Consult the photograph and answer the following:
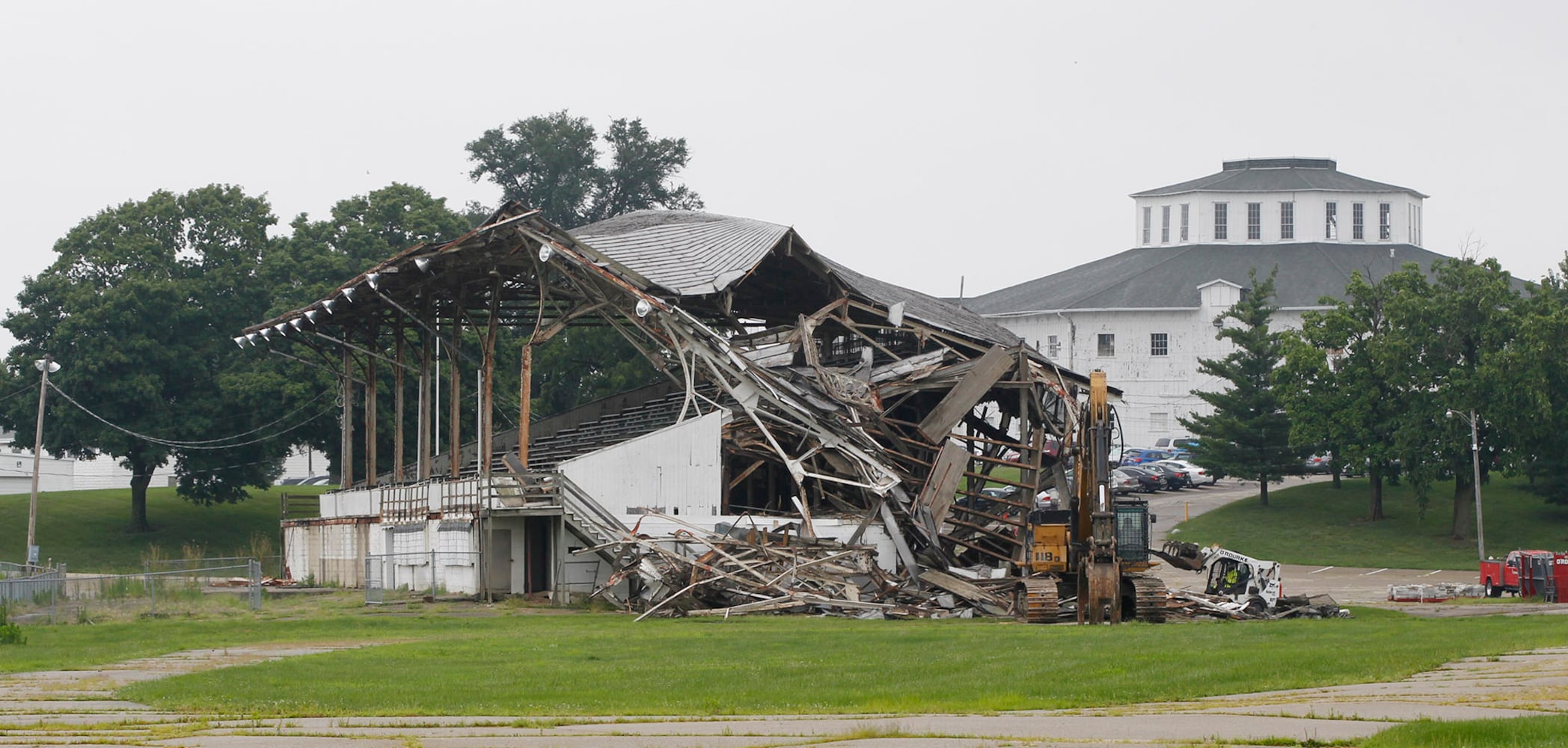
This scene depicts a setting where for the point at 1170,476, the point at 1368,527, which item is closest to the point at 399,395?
the point at 1368,527

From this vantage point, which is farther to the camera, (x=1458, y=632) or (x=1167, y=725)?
(x=1458, y=632)

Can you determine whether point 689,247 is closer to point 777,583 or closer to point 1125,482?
point 777,583

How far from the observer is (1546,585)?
4403 cm

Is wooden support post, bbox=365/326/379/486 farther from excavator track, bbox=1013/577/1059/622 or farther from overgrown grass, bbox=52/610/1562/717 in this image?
excavator track, bbox=1013/577/1059/622

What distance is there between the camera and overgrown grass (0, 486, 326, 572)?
71.9 m

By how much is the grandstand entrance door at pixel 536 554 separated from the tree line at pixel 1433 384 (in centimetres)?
3743

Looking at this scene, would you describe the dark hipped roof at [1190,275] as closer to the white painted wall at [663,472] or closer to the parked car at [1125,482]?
the parked car at [1125,482]

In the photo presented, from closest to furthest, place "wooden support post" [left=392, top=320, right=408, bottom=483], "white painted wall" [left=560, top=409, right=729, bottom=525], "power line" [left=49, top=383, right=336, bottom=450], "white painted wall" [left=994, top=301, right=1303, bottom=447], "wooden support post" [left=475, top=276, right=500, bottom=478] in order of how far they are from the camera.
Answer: "white painted wall" [left=560, top=409, right=729, bottom=525] → "wooden support post" [left=475, top=276, right=500, bottom=478] → "wooden support post" [left=392, top=320, right=408, bottom=483] → "power line" [left=49, top=383, right=336, bottom=450] → "white painted wall" [left=994, top=301, right=1303, bottom=447]

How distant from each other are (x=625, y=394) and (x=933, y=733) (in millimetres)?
47148

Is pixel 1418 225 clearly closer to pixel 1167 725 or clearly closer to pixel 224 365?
pixel 224 365

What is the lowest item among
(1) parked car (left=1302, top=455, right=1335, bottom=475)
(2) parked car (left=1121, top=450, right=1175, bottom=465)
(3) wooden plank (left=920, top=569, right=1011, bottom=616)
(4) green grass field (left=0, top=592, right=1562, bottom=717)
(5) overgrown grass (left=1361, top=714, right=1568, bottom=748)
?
(3) wooden plank (left=920, top=569, right=1011, bottom=616)

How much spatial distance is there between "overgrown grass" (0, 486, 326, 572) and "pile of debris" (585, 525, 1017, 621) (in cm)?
3466

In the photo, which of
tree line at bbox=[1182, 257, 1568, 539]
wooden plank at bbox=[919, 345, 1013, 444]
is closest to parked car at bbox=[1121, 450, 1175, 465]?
tree line at bbox=[1182, 257, 1568, 539]

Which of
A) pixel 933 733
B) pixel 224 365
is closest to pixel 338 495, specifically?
pixel 224 365
